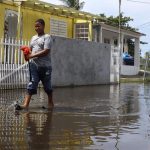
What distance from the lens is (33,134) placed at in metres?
6.93

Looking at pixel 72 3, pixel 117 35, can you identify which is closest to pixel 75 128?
→ pixel 117 35

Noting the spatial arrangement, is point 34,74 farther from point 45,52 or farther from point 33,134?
point 33,134

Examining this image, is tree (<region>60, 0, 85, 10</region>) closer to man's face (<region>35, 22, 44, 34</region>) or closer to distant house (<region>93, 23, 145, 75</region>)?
distant house (<region>93, 23, 145, 75</region>)

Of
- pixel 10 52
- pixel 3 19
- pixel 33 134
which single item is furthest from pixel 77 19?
pixel 33 134

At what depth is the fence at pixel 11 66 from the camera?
1555cm

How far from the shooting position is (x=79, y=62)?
20531 millimetres

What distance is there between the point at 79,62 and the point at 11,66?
5.19 meters

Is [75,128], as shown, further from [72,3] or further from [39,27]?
[72,3]

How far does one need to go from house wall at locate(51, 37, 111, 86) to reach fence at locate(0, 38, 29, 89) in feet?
6.78

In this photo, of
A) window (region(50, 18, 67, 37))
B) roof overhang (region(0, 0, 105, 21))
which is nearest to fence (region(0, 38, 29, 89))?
roof overhang (region(0, 0, 105, 21))

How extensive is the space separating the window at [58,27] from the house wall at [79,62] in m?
3.47

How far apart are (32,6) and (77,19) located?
5246 millimetres

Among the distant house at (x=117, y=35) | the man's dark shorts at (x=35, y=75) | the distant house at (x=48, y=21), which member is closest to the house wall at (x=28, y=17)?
the distant house at (x=48, y=21)

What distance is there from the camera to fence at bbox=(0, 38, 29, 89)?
15555 mm
